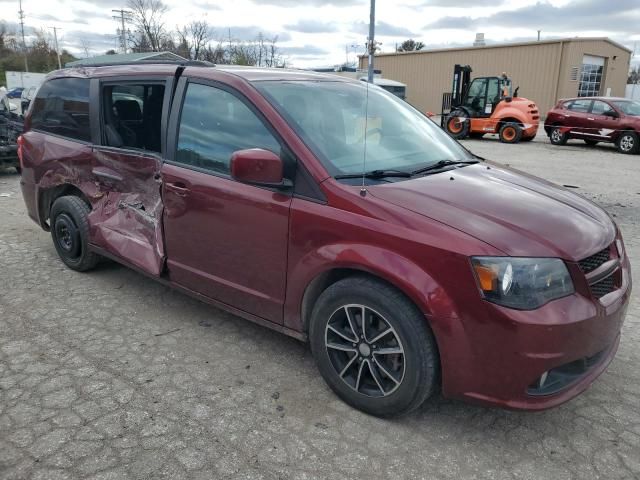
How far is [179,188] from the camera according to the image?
11.3 feet

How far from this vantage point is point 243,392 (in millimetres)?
3004

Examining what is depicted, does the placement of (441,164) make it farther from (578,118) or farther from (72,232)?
(578,118)

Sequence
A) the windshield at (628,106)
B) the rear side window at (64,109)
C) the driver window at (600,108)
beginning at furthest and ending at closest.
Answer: the driver window at (600,108)
the windshield at (628,106)
the rear side window at (64,109)

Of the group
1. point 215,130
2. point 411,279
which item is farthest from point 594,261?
point 215,130

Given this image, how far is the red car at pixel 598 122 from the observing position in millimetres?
15547

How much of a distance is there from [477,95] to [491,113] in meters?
0.93

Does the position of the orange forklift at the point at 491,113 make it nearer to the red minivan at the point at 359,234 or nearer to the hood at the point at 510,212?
the red minivan at the point at 359,234

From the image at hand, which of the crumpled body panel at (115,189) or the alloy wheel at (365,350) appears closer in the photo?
the alloy wheel at (365,350)

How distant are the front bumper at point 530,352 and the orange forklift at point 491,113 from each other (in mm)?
17171

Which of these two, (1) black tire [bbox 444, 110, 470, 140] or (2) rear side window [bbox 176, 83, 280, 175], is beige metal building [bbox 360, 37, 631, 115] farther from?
(2) rear side window [bbox 176, 83, 280, 175]

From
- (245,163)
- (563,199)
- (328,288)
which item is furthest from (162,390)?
(563,199)

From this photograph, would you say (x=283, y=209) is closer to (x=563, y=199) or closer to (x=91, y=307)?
(x=563, y=199)

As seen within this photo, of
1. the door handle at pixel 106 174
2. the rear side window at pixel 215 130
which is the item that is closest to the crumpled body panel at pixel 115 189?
the door handle at pixel 106 174

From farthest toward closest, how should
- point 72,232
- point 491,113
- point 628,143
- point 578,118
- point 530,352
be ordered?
1. point 491,113
2. point 578,118
3. point 628,143
4. point 72,232
5. point 530,352
